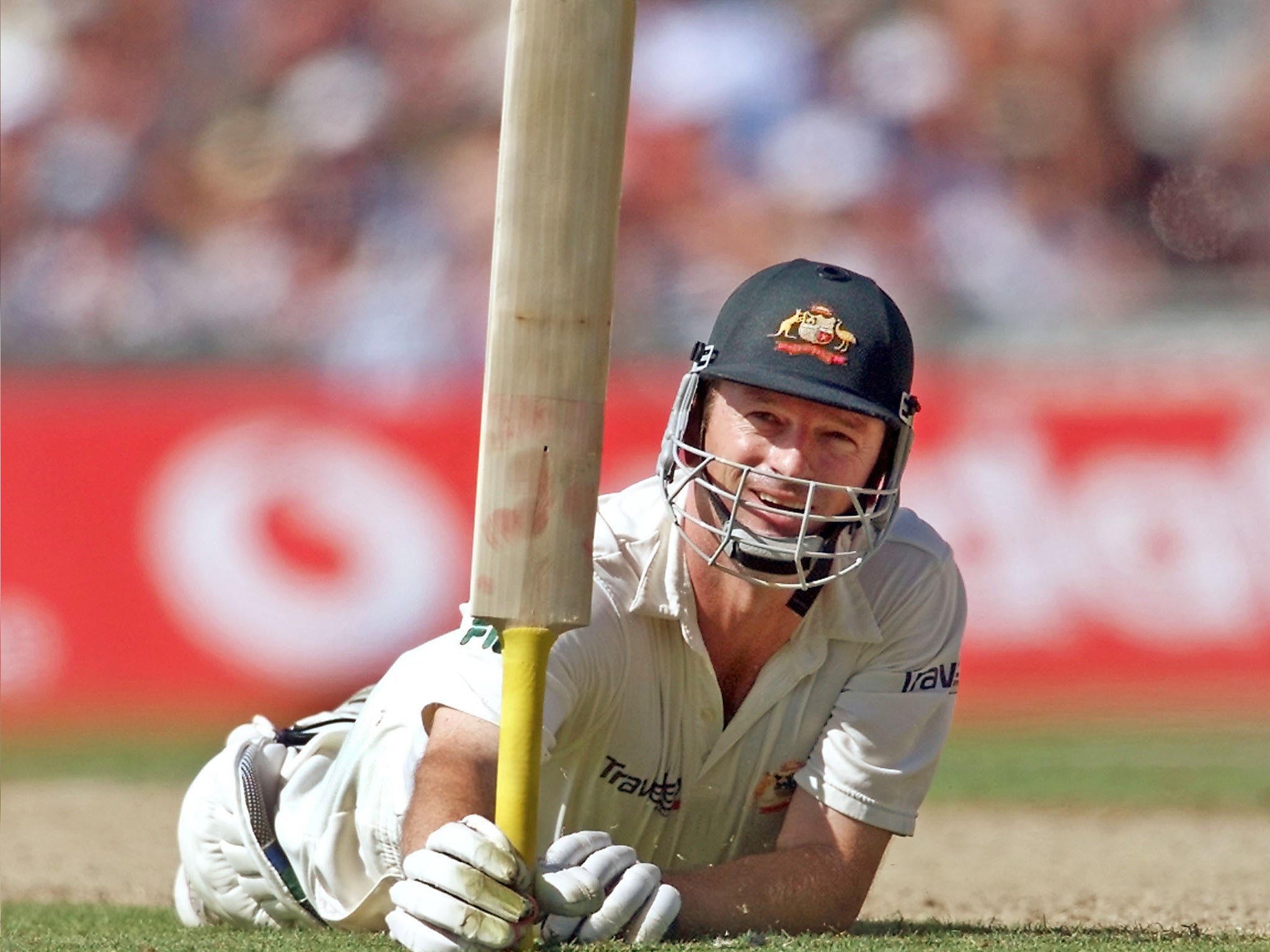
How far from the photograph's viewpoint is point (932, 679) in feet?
9.80

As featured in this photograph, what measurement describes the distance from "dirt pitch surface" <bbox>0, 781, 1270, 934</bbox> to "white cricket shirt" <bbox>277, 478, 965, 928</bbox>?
29.5 inches

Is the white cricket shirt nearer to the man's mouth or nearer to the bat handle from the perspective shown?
the man's mouth

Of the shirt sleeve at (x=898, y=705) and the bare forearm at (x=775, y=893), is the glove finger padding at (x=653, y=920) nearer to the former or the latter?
the bare forearm at (x=775, y=893)

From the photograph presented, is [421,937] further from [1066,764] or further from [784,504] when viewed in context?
[1066,764]

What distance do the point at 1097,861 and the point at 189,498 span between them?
3747 mm

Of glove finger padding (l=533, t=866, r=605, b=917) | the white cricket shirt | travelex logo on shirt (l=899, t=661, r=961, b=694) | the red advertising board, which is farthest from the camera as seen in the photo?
the red advertising board

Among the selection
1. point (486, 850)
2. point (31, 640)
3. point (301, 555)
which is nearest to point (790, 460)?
point (486, 850)

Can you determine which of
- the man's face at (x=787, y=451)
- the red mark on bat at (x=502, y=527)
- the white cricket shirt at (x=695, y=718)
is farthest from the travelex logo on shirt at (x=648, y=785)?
the red mark on bat at (x=502, y=527)

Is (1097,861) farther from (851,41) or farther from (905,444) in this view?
(851,41)

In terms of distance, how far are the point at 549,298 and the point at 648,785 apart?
1.02 meters

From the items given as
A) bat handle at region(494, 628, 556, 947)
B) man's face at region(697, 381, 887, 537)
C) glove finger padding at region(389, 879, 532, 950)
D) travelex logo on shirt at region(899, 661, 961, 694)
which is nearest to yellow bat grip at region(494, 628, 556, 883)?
bat handle at region(494, 628, 556, 947)

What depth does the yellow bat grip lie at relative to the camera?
7.43 ft

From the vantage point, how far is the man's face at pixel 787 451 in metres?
2.66

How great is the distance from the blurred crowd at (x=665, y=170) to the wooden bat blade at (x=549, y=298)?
15.9ft
